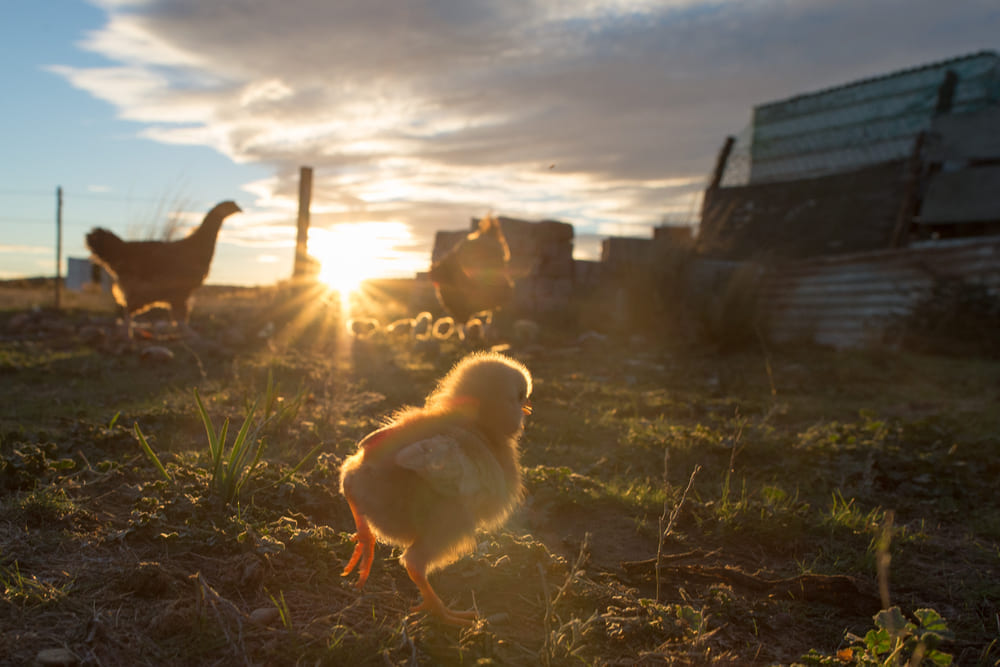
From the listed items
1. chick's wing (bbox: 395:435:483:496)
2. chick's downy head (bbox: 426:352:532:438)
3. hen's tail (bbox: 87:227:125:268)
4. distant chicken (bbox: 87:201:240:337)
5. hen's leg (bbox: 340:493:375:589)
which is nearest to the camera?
chick's wing (bbox: 395:435:483:496)

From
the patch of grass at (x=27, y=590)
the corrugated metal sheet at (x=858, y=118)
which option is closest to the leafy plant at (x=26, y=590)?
the patch of grass at (x=27, y=590)

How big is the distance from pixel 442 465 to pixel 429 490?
0.68 ft

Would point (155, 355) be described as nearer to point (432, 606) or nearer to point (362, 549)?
point (362, 549)

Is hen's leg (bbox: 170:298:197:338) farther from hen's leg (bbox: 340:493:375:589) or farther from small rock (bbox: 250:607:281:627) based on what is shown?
small rock (bbox: 250:607:281:627)

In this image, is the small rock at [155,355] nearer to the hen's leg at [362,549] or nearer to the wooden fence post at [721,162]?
the hen's leg at [362,549]

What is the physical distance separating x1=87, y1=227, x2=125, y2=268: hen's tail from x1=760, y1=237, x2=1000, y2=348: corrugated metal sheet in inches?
460

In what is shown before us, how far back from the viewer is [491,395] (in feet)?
8.55

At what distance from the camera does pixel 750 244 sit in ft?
52.7

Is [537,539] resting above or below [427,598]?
below

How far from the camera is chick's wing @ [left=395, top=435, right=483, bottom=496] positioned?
7.09 ft

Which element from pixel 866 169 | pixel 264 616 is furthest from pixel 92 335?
pixel 866 169

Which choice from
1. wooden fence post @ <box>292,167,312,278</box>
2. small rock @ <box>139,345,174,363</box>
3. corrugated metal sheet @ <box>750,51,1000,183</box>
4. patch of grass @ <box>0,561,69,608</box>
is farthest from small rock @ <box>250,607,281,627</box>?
corrugated metal sheet @ <box>750,51,1000,183</box>

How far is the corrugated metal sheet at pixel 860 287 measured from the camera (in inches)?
413

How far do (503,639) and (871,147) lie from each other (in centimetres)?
1876
